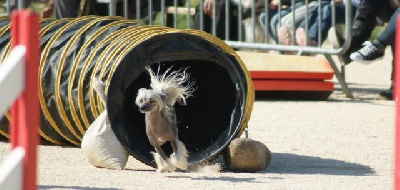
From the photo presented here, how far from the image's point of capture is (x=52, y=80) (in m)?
7.73

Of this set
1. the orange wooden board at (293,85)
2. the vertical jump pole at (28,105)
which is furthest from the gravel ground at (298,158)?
the vertical jump pole at (28,105)

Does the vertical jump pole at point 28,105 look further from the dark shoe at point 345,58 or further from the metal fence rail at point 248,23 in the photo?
the dark shoe at point 345,58

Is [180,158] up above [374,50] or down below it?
above

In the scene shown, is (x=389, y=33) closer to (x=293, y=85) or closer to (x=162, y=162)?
(x=293, y=85)

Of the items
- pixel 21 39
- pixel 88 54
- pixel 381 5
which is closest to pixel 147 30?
pixel 88 54

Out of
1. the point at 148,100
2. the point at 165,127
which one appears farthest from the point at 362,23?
the point at 148,100

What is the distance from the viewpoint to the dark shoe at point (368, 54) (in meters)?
11.2

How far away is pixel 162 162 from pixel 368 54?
4977 millimetres

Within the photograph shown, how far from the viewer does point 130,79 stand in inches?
271

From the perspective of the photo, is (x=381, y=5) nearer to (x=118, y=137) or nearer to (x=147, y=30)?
(x=147, y=30)

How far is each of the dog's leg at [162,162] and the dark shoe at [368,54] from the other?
4.89 metres

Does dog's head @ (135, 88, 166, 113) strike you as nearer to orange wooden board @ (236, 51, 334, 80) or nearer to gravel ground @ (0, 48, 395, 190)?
gravel ground @ (0, 48, 395, 190)

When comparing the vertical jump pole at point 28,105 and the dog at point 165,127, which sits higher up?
the vertical jump pole at point 28,105

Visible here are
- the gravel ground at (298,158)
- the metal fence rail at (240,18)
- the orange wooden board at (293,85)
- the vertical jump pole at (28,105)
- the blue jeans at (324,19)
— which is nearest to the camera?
the vertical jump pole at (28,105)
